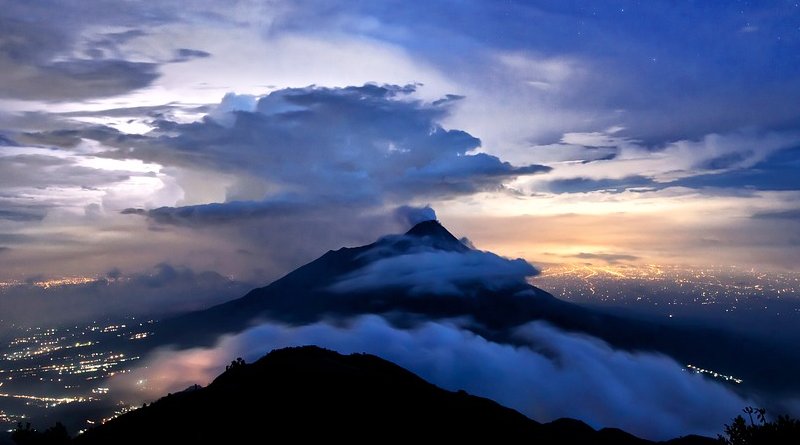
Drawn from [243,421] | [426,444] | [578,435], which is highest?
[243,421]

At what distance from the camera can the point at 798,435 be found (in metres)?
47.9

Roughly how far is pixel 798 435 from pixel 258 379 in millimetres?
54570

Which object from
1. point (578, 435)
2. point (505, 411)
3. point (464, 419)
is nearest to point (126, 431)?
point (464, 419)

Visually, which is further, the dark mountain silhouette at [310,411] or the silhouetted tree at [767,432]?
the dark mountain silhouette at [310,411]

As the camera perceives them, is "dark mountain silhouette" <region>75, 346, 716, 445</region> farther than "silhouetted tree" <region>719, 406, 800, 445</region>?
Yes

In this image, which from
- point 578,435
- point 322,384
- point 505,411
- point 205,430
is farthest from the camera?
point 578,435

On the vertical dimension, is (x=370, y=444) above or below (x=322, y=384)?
below

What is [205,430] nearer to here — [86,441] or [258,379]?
[258,379]

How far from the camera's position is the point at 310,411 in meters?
63.6

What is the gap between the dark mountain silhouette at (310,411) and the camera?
6003cm

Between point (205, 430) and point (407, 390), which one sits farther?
point (407, 390)

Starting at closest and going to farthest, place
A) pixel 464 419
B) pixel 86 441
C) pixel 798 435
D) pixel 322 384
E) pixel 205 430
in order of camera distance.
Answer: pixel 798 435 < pixel 205 430 < pixel 86 441 < pixel 322 384 < pixel 464 419

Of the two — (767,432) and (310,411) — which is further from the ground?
(310,411)

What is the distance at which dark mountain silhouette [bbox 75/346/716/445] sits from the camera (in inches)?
2363
